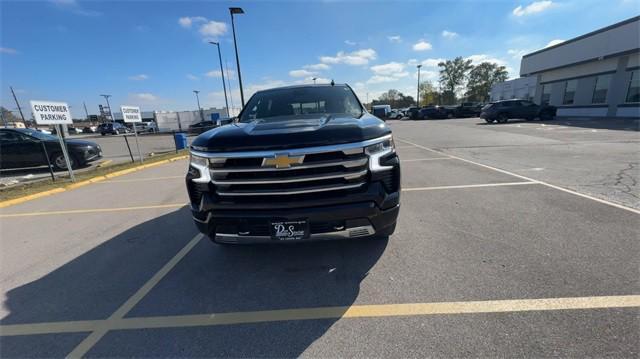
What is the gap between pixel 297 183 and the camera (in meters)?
2.52

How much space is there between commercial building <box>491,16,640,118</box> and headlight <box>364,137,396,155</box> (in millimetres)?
27379

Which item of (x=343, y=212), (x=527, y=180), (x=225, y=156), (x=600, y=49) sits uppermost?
(x=600, y=49)

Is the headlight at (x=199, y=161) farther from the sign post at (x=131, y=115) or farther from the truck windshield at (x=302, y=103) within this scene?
the sign post at (x=131, y=115)

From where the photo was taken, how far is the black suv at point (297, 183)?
2.45 m

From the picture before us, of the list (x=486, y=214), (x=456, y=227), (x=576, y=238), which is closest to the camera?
(x=576, y=238)

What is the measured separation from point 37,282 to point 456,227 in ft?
16.4

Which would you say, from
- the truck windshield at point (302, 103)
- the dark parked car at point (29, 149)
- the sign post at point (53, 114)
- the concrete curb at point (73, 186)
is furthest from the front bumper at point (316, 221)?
the dark parked car at point (29, 149)

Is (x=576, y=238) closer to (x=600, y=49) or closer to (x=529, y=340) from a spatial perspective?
(x=529, y=340)

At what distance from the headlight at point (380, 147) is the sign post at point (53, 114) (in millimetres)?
8915

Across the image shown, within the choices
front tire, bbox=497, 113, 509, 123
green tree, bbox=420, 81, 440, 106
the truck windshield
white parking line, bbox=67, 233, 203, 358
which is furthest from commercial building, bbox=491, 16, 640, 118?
green tree, bbox=420, 81, 440, 106

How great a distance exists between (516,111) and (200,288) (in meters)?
26.8

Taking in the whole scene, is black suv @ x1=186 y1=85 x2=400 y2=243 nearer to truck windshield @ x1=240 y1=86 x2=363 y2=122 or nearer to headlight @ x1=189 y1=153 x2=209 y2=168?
→ headlight @ x1=189 y1=153 x2=209 y2=168

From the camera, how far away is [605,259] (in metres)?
2.86

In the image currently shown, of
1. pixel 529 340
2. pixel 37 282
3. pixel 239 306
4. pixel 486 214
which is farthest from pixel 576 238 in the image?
pixel 37 282
